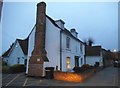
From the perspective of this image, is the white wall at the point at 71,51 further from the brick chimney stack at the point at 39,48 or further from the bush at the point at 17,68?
the bush at the point at 17,68

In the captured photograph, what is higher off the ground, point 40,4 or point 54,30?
point 40,4

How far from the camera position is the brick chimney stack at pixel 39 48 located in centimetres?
1973

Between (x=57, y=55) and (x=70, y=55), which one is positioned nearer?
(x=57, y=55)

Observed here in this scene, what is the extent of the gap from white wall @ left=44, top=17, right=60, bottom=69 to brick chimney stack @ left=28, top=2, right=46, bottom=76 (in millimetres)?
1180

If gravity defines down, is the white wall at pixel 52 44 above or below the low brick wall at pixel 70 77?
above

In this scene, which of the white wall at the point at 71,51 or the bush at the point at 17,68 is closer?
the white wall at the point at 71,51

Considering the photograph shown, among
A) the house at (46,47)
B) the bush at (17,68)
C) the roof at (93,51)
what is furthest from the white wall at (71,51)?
the roof at (93,51)

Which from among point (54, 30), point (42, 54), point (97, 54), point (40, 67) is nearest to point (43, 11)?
point (54, 30)

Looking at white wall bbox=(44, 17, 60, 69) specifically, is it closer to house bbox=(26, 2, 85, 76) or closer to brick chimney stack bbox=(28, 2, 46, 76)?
house bbox=(26, 2, 85, 76)

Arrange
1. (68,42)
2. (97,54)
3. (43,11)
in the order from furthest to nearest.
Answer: (97,54)
(68,42)
(43,11)

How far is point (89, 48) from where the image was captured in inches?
1941

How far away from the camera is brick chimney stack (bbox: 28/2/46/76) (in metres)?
19.7

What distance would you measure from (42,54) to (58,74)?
352cm

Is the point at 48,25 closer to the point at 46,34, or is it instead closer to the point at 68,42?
the point at 46,34
